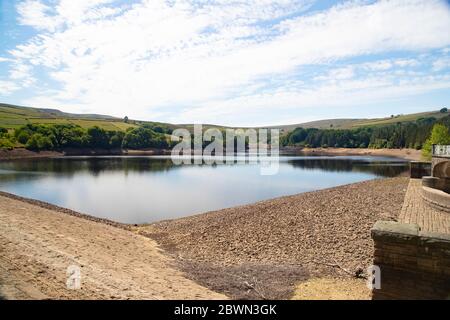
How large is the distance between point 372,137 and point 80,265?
132624 millimetres

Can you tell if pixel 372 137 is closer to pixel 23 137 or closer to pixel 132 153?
pixel 132 153

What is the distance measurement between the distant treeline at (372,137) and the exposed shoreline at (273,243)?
257 ft

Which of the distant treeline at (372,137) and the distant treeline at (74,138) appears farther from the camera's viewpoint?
the distant treeline at (372,137)

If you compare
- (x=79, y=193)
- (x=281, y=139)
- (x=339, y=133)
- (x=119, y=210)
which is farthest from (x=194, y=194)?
(x=281, y=139)

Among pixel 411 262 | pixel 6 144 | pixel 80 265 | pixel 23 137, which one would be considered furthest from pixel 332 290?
pixel 23 137

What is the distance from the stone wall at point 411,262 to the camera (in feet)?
17.3

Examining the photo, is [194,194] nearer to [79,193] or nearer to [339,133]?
[79,193]

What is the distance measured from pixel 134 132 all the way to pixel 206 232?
102m

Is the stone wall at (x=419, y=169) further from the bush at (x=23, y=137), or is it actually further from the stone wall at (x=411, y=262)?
the bush at (x=23, y=137)

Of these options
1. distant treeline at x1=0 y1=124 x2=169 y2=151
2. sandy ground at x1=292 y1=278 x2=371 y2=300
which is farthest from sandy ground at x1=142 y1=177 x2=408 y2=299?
distant treeline at x1=0 y1=124 x2=169 y2=151

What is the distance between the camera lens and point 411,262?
550 cm

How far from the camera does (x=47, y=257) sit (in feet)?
29.1

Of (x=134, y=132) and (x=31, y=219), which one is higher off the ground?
(x=134, y=132)

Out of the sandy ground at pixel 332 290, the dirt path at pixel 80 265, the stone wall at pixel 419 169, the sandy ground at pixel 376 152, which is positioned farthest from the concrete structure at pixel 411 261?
the sandy ground at pixel 376 152
